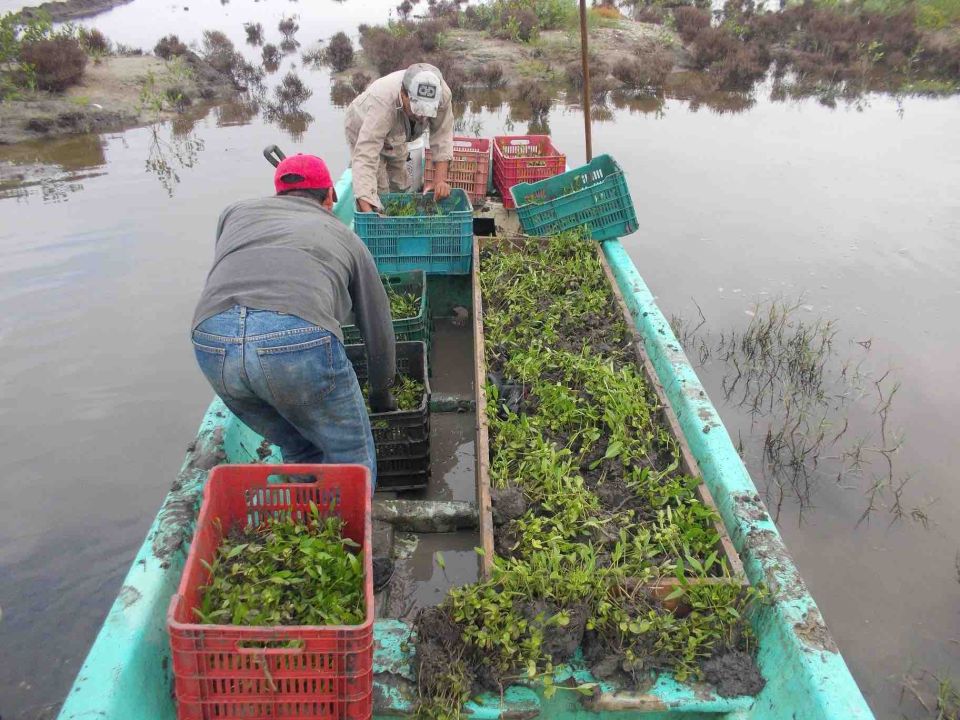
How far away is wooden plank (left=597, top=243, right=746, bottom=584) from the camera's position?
2.45 meters

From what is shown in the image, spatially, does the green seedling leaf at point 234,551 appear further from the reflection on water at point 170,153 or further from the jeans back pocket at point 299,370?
the reflection on water at point 170,153

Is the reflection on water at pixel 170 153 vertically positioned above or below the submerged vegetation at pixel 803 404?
above

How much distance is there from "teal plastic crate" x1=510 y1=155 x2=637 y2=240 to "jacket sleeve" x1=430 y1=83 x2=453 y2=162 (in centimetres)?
73

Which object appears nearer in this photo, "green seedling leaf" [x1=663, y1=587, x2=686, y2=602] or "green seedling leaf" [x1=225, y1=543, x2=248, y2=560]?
"green seedling leaf" [x1=225, y1=543, x2=248, y2=560]

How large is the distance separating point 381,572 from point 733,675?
1.55m

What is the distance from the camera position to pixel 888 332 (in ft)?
19.1

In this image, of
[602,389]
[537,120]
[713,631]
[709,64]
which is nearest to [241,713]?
[713,631]

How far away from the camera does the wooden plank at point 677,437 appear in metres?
2.45

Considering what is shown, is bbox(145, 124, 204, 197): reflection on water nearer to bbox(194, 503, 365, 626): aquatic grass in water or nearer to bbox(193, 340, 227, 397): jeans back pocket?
bbox(193, 340, 227, 397): jeans back pocket

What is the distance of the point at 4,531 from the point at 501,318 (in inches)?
128

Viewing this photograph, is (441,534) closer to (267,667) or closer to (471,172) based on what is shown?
(267,667)

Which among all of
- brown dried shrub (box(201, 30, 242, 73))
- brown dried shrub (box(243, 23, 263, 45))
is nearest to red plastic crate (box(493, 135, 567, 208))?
brown dried shrub (box(201, 30, 242, 73))

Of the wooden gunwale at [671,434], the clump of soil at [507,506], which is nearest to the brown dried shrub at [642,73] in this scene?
the wooden gunwale at [671,434]

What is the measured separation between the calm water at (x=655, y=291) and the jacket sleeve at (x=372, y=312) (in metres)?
2.00
